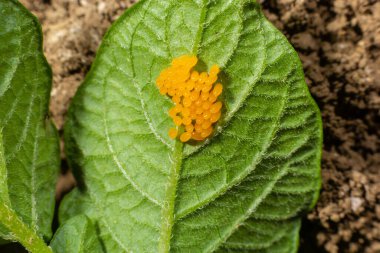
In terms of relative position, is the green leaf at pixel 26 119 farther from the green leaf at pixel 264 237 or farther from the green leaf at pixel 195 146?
the green leaf at pixel 264 237

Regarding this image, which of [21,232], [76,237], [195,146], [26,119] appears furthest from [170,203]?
[26,119]

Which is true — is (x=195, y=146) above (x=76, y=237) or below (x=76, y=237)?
above

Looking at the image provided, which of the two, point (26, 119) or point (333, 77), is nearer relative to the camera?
point (26, 119)

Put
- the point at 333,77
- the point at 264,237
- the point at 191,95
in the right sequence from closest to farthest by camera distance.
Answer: the point at 191,95 < the point at 264,237 < the point at 333,77

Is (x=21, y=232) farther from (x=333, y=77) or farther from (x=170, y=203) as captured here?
(x=333, y=77)

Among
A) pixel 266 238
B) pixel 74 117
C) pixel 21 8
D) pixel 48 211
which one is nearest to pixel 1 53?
pixel 21 8

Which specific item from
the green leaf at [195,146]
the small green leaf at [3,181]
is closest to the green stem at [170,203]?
the green leaf at [195,146]

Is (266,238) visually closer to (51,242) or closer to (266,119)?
(266,119)
